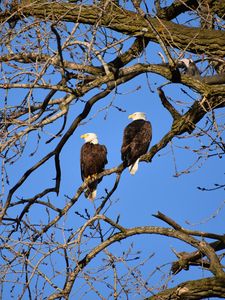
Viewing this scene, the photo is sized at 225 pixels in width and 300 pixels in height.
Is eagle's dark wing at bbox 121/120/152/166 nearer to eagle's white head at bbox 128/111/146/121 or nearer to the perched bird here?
eagle's white head at bbox 128/111/146/121

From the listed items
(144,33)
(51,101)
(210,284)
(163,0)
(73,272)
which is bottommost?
(210,284)

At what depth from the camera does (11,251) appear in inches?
221

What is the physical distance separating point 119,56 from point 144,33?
1.27 feet

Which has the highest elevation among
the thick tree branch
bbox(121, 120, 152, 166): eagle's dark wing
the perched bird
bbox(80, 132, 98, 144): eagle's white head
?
bbox(80, 132, 98, 144): eagle's white head

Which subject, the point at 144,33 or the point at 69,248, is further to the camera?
the point at 144,33

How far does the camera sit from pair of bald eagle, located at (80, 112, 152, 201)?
877 cm

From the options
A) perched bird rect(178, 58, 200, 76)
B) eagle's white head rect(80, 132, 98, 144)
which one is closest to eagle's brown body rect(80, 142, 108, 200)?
eagle's white head rect(80, 132, 98, 144)

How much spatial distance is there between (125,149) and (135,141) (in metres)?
0.27

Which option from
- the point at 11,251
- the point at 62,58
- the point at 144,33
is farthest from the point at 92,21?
the point at 11,251

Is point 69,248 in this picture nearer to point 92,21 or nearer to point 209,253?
point 209,253

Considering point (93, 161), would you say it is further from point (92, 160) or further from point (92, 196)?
point (92, 196)

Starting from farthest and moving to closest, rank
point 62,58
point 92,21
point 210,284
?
point 92,21
point 62,58
point 210,284

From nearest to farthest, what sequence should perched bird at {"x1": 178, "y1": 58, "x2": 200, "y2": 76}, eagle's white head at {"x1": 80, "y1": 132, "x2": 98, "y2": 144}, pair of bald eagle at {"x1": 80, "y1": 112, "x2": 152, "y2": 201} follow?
perched bird at {"x1": 178, "y1": 58, "x2": 200, "y2": 76}
pair of bald eagle at {"x1": 80, "y1": 112, "x2": 152, "y2": 201}
eagle's white head at {"x1": 80, "y1": 132, "x2": 98, "y2": 144}

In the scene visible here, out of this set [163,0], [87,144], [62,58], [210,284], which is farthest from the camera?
[87,144]
